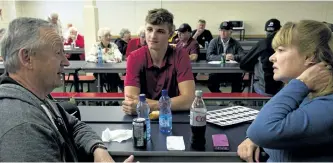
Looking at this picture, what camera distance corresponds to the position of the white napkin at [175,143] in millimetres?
1375

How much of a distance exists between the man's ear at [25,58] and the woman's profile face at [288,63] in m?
0.98

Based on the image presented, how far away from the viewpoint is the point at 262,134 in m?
1.09

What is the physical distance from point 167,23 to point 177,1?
7414 millimetres

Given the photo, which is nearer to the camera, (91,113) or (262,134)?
(262,134)

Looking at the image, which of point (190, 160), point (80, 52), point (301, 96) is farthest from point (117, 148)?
point (80, 52)

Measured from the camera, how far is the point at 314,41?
1.13m

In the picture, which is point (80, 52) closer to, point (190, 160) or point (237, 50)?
point (237, 50)

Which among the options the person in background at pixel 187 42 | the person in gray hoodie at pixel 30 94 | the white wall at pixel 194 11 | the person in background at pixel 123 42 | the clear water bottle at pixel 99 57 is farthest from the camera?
the white wall at pixel 194 11

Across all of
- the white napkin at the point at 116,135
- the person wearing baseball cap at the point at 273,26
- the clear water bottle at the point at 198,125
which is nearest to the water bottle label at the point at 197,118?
the clear water bottle at the point at 198,125

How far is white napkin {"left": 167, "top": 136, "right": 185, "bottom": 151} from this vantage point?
54.1 inches

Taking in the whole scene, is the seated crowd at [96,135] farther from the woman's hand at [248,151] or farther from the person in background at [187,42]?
the person in background at [187,42]

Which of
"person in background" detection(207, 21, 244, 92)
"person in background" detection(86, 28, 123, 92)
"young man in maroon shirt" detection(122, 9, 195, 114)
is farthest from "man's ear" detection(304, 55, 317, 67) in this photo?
"person in background" detection(86, 28, 123, 92)

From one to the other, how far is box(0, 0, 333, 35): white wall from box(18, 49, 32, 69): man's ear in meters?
8.15

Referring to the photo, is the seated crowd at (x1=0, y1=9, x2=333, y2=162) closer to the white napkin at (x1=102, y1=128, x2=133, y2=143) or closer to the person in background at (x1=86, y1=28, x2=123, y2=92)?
the white napkin at (x1=102, y1=128, x2=133, y2=143)
